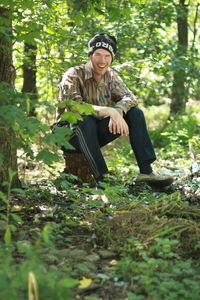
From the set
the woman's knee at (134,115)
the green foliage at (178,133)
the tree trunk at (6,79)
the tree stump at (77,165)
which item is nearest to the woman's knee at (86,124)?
the woman's knee at (134,115)

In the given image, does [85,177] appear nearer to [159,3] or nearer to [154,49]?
[154,49]

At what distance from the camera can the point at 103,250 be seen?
253 centimetres

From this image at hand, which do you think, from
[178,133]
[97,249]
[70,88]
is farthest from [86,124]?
[178,133]

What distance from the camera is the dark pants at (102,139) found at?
391 centimetres

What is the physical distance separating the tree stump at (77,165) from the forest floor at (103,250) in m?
0.88

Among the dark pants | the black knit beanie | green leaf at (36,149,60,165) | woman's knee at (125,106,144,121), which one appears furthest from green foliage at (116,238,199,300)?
the black knit beanie

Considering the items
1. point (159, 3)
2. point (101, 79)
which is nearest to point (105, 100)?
point (101, 79)

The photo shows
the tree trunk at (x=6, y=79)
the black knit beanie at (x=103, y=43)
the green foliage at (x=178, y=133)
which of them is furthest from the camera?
the green foliage at (x=178, y=133)

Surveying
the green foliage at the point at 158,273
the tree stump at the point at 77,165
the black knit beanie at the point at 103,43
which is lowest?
the green foliage at the point at 158,273

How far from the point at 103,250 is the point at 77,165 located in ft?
6.68

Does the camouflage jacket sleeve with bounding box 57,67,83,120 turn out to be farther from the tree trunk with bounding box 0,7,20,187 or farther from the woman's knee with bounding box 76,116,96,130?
the tree trunk with bounding box 0,7,20,187

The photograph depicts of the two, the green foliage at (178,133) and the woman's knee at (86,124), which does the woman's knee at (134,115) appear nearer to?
the woman's knee at (86,124)

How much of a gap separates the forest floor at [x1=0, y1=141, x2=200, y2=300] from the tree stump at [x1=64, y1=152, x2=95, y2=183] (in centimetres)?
88

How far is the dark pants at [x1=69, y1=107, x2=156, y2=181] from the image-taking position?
3.91 m
